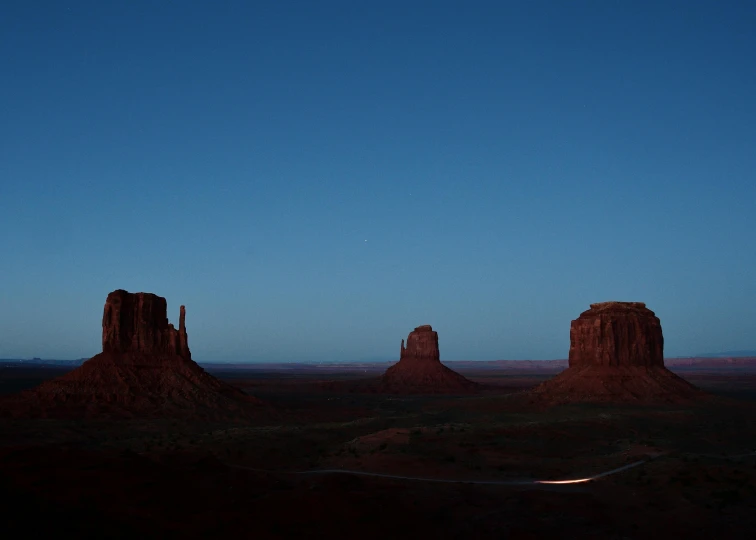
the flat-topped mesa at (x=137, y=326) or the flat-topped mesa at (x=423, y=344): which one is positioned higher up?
the flat-topped mesa at (x=137, y=326)

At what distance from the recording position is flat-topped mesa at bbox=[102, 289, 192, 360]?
52.8 metres

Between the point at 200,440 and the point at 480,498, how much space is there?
20.1 m

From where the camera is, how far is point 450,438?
106 ft

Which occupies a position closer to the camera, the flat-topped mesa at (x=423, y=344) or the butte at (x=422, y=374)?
the butte at (x=422, y=374)

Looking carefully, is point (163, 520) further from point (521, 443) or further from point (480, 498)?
point (521, 443)

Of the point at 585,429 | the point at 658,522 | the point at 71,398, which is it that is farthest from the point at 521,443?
the point at 71,398

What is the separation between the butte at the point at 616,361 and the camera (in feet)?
201

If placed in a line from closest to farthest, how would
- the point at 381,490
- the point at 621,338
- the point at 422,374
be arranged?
the point at 381,490 → the point at 621,338 → the point at 422,374

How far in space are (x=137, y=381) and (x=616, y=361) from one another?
155 ft

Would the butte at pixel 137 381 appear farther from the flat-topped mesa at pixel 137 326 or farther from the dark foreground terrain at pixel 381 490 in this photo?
the dark foreground terrain at pixel 381 490

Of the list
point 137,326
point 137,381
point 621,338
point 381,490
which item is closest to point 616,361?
point 621,338

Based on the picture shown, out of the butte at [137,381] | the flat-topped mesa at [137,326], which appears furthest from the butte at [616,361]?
the flat-topped mesa at [137,326]

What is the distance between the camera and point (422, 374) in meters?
105

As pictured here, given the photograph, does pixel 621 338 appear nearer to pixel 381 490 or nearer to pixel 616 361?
pixel 616 361
